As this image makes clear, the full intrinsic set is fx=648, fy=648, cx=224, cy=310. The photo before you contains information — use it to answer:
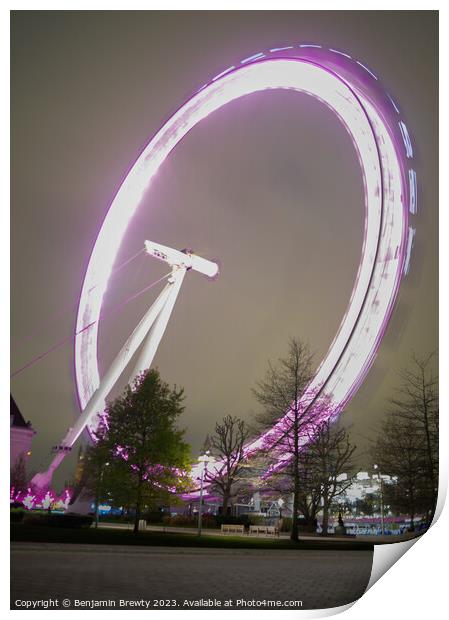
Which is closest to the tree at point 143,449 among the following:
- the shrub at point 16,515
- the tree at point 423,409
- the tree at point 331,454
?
the shrub at point 16,515

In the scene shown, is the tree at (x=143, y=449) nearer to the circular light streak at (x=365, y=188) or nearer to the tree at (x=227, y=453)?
the tree at (x=227, y=453)

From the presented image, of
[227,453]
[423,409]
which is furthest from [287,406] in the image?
[423,409]

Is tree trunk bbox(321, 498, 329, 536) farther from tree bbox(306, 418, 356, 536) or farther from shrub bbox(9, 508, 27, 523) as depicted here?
shrub bbox(9, 508, 27, 523)

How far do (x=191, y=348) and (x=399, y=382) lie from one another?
3.01 metres

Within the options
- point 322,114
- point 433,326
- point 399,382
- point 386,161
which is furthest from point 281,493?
point 322,114

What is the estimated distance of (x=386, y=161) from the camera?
32.7 ft

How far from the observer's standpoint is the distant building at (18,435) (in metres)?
7.14

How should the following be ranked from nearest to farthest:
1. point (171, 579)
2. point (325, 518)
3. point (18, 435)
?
point (171, 579) → point (18, 435) → point (325, 518)

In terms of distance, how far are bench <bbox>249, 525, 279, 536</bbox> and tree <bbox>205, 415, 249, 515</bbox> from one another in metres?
0.47

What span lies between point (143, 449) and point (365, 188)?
5.23 m

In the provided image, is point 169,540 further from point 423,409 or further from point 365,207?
point 365,207

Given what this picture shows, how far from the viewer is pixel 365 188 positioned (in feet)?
33.4
